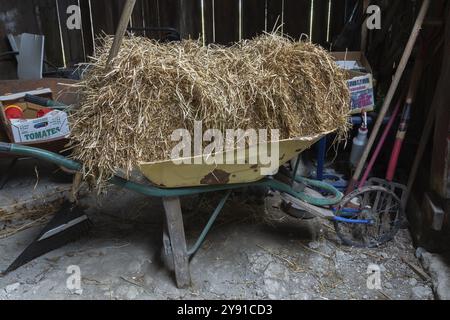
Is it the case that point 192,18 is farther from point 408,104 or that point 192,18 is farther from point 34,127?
point 408,104

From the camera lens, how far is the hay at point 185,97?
2088mm

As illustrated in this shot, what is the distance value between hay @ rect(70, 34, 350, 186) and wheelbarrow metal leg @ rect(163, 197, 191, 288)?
31 cm

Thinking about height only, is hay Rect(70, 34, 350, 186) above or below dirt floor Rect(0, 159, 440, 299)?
above

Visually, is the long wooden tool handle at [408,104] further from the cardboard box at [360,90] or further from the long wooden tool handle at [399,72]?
the cardboard box at [360,90]

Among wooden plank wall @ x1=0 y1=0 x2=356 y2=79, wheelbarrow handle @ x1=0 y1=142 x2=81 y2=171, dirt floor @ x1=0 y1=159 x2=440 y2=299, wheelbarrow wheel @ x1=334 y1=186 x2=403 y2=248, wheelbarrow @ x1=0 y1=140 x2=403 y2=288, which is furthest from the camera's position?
wooden plank wall @ x1=0 y1=0 x2=356 y2=79

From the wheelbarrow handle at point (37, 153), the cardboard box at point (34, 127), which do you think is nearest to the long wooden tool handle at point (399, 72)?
the wheelbarrow handle at point (37, 153)

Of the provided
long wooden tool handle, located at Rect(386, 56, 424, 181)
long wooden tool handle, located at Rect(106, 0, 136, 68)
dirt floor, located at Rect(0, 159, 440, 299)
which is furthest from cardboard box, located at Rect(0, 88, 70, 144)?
long wooden tool handle, located at Rect(386, 56, 424, 181)

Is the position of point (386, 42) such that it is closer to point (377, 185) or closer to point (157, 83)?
point (377, 185)

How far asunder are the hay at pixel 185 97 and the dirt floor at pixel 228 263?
27.5 inches

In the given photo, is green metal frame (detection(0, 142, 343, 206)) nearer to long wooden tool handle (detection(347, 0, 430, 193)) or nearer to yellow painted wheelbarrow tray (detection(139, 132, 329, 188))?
yellow painted wheelbarrow tray (detection(139, 132, 329, 188))

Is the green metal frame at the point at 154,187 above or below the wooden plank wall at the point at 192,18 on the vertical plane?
below

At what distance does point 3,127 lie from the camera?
3.24 m

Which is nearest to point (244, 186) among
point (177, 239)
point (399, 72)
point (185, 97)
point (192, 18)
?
point (177, 239)

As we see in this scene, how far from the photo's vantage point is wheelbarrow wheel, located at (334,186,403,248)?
2803 mm
